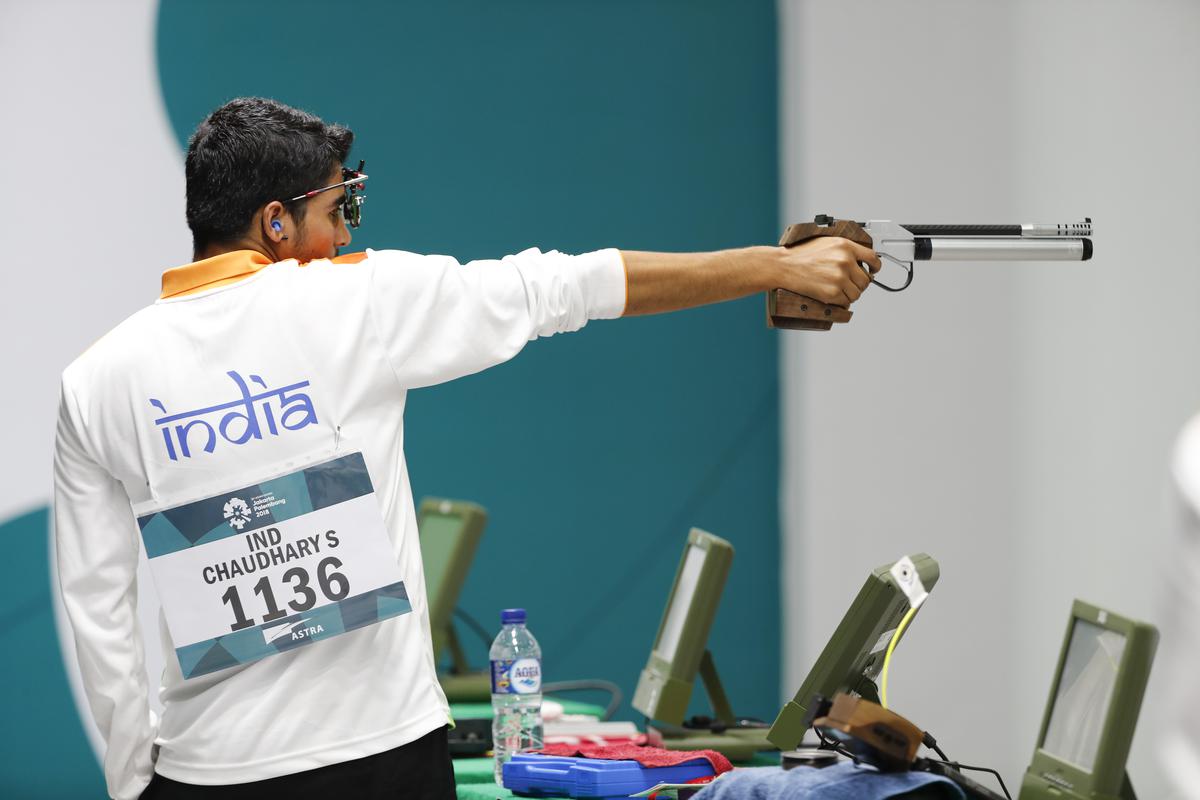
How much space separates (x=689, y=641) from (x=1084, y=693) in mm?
1054

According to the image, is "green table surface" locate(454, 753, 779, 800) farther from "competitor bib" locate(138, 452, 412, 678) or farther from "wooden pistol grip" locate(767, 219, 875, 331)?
"wooden pistol grip" locate(767, 219, 875, 331)

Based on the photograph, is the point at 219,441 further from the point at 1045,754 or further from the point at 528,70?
the point at 528,70

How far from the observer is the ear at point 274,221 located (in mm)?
1672

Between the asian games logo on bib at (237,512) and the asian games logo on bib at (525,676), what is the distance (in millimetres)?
Answer: 962

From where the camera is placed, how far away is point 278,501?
5.10ft

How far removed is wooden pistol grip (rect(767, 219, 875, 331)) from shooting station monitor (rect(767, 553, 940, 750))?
0.35 m

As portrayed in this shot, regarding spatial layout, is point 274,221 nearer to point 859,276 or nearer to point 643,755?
point 859,276

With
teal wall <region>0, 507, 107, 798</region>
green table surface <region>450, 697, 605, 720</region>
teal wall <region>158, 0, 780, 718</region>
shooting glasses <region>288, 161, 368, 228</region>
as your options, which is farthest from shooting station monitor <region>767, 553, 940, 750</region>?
teal wall <region>0, 507, 107, 798</region>

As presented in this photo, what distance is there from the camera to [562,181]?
4527 mm

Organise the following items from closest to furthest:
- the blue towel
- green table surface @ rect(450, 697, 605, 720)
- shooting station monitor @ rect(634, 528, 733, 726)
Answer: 1. the blue towel
2. shooting station monitor @ rect(634, 528, 733, 726)
3. green table surface @ rect(450, 697, 605, 720)

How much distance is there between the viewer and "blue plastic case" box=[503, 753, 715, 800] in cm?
196

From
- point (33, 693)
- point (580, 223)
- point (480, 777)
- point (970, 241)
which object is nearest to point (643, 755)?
point (480, 777)

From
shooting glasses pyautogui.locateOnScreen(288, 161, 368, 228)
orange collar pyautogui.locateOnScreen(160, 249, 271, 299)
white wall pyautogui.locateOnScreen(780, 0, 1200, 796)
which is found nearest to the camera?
orange collar pyautogui.locateOnScreen(160, 249, 271, 299)

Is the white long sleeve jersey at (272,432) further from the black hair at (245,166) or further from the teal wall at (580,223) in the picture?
the teal wall at (580,223)
